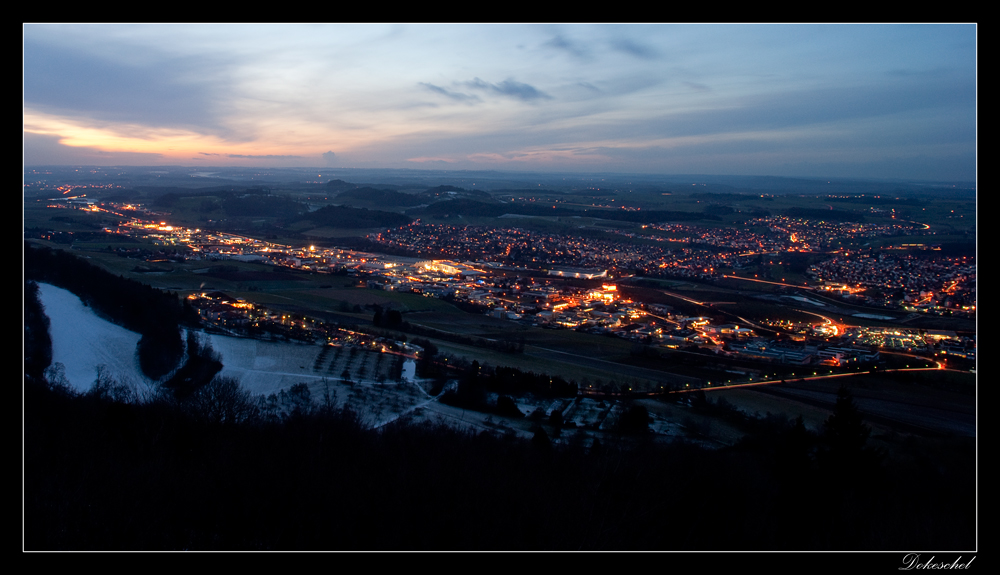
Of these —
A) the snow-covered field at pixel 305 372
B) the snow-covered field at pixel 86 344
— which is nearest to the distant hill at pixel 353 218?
the snow-covered field at pixel 86 344

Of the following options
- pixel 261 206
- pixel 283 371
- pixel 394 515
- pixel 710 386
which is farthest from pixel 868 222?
pixel 261 206

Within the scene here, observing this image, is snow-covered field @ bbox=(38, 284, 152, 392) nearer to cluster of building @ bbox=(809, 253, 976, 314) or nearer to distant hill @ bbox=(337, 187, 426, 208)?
cluster of building @ bbox=(809, 253, 976, 314)

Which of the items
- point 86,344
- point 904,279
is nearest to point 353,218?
point 86,344

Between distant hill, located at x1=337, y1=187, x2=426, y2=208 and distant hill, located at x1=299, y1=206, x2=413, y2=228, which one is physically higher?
distant hill, located at x1=337, y1=187, x2=426, y2=208

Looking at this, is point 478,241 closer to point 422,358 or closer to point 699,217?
point 699,217

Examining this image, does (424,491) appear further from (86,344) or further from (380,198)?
(380,198)

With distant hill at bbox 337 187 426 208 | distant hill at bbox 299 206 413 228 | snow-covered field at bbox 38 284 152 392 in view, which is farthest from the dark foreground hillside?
distant hill at bbox 337 187 426 208

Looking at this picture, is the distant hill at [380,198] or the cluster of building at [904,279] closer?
the cluster of building at [904,279]

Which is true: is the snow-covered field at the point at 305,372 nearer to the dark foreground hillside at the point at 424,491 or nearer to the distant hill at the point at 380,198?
the dark foreground hillside at the point at 424,491
